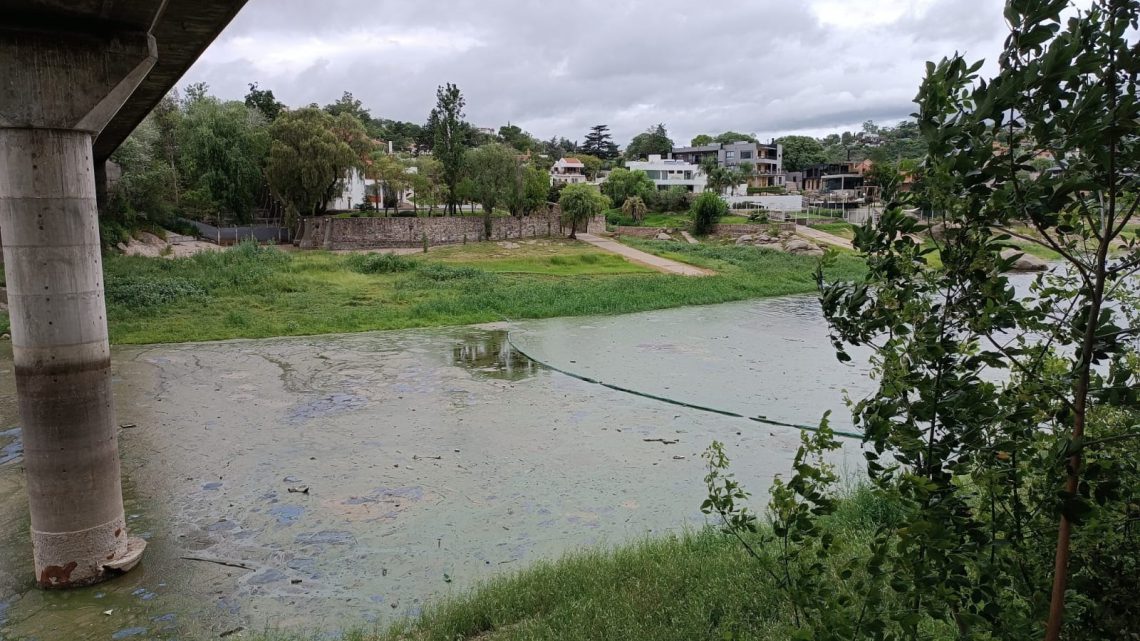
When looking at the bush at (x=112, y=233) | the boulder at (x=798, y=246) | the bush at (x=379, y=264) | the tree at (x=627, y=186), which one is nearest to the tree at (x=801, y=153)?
the tree at (x=627, y=186)

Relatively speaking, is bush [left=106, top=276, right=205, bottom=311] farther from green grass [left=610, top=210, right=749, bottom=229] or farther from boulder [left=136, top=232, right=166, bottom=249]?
green grass [left=610, top=210, right=749, bottom=229]

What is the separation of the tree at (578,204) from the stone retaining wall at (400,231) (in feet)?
7.18

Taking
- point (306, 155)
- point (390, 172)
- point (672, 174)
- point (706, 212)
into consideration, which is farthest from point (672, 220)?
point (306, 155)

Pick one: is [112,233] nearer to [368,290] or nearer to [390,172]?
[368,290]

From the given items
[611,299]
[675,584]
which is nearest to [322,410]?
[675,584]

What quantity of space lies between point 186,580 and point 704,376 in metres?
9.55

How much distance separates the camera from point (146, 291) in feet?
68.1

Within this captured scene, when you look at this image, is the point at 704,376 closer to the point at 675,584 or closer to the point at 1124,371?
the point at 675,584

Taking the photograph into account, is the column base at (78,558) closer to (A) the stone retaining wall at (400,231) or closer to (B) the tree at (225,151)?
(A) the stone retaining wall at (400,231)

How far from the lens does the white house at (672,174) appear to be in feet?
234

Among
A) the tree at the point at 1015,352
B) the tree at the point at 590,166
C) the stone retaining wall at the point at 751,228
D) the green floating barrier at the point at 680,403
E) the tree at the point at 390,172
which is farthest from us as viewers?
the tree at the point at 590,166

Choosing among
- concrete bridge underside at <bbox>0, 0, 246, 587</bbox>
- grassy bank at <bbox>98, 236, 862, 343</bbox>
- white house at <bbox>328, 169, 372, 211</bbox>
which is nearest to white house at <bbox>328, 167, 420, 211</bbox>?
white house at <bbox>328, 169, 372, 211</bbox>

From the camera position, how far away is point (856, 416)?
2373 millimetres

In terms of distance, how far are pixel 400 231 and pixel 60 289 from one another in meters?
34.5
